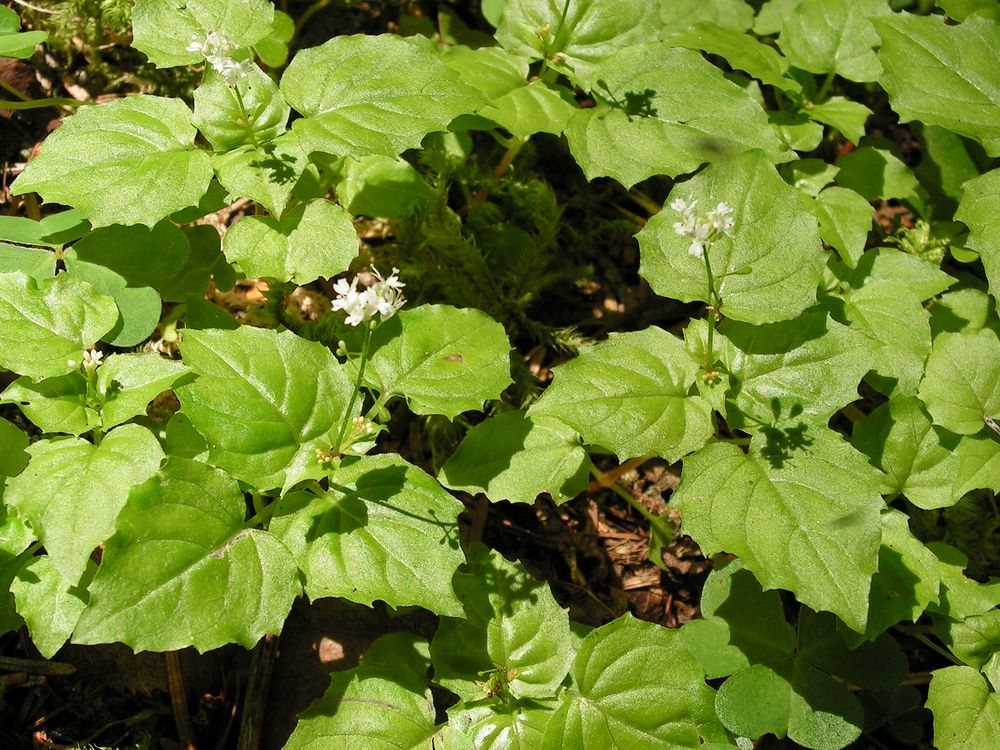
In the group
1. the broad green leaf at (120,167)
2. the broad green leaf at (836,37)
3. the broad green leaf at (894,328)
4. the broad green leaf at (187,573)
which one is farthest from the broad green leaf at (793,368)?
the broad green leaf at (120,167)

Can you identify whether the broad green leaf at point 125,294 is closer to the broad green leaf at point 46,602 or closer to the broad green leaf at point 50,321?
the broad green leaf at point 50,321

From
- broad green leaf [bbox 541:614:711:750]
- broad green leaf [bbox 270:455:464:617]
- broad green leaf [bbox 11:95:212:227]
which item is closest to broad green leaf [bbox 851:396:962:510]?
broad green leaf [bbox 541:614:711:750]

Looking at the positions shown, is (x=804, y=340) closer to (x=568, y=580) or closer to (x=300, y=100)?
(x=568, y=580)

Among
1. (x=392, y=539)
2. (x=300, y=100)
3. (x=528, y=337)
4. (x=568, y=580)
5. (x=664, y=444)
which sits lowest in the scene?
(x=568, y=580)

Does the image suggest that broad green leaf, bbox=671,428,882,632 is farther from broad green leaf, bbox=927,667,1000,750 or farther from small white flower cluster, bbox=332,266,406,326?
small white flower cluster, bbox=332,266,406,326

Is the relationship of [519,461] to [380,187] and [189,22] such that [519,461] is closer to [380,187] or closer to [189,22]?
[380,187]

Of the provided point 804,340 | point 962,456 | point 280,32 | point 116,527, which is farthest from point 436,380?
point 962,456
